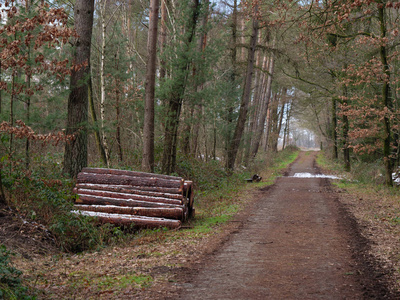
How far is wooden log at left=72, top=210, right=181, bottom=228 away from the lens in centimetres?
948

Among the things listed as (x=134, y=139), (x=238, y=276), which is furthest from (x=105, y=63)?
(x=238, y=276)

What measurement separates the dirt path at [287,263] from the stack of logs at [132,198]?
1.88 metres

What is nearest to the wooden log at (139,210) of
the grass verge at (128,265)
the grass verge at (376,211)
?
the grass verge at (128,265)

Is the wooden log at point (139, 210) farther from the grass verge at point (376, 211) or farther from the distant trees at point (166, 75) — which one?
the grass verge at point (376, 211)

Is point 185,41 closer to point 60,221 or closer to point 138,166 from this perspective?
point 138,166

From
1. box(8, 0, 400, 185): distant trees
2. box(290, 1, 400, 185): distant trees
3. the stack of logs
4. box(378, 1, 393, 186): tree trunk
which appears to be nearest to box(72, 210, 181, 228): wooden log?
the stack of logs

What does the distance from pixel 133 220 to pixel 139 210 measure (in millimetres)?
383

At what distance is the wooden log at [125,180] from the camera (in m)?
10.5

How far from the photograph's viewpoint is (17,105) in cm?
1141

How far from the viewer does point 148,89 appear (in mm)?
14008

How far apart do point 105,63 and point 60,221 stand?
10885mm

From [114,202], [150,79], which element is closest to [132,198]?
[114,202]

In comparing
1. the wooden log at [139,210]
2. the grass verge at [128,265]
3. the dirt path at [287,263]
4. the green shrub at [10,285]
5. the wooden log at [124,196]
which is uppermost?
the wooden log at [124,196]

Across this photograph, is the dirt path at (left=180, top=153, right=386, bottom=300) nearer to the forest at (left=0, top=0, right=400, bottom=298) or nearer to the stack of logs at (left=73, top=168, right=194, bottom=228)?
the stack of logs at (left=73, top=168, right=194, bottom=228)
